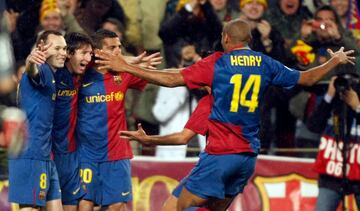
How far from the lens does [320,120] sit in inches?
573

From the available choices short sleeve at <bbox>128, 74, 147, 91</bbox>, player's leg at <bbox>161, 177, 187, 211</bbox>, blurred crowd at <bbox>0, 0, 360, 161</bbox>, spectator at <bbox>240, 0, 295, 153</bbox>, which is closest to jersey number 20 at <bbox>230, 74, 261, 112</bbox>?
player's leg at <bbox>161, 177, 187, 211</bbox>

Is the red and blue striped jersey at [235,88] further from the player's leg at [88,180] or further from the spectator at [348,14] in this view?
the spectator at [348,14]

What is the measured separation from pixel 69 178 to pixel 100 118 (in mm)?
665

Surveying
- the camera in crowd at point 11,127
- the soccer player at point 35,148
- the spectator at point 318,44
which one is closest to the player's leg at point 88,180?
the soccer player at point 35,148

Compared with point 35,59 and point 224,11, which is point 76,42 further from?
point 224,11

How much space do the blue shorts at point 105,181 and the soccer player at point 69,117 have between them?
0.08 m

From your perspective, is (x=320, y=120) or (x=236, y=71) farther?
(x=320, y=120)

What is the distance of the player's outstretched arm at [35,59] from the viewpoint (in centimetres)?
1220

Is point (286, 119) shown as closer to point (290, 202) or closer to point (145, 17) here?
point (290, 202)

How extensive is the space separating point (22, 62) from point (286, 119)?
3.05 meters

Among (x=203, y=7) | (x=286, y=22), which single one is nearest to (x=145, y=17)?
(x=203, y=7)

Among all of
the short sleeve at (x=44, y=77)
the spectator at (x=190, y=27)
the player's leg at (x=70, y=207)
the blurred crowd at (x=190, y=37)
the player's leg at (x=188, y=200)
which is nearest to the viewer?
the player's leg at (x=188, y=200)

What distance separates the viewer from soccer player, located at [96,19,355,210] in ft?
39.8

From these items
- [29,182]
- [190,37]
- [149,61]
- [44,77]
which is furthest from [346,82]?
[29,182]
